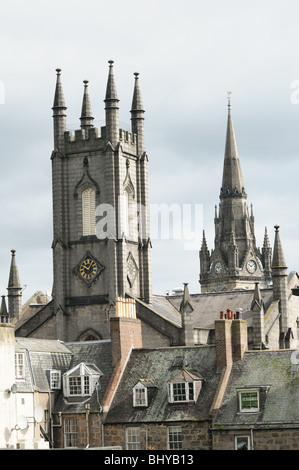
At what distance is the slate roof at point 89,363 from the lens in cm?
5488

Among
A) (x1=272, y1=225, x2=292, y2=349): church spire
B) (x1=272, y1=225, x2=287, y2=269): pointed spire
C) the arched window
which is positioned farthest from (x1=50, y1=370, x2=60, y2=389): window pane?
(x1=272, y1=225, x2=287, y2=269): pointed spire

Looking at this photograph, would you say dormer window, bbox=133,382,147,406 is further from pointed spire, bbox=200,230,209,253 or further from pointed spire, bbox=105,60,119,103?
pointed spire, bbox=200,230,209,253

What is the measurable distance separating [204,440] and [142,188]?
99.8 ft

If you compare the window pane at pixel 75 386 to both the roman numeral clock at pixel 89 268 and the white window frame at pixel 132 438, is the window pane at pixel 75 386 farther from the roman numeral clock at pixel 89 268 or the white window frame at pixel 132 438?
the roman numeral clock at pixel 89 268

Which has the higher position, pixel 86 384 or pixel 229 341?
pixel 229 341

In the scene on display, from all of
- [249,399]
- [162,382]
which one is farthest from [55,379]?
[249,399]

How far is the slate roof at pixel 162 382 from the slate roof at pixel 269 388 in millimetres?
1003

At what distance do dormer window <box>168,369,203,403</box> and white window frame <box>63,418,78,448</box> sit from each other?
192 inches

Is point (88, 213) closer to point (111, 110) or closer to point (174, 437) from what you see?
point (111, 110)

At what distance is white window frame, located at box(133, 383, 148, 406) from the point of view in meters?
53.8

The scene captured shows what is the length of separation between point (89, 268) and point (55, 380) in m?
21.4

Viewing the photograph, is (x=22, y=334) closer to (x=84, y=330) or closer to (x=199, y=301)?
(x=84, y=330)

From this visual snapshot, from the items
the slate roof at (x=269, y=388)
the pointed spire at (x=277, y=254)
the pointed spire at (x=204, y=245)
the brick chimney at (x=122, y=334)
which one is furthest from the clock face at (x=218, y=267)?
the slate roof at (x=269, y=388)

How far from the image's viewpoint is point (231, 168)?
13500cm
